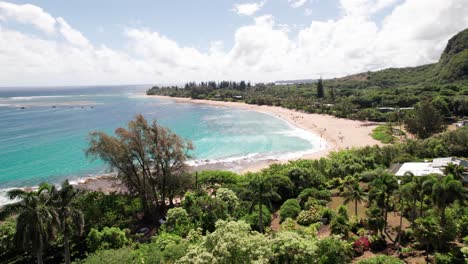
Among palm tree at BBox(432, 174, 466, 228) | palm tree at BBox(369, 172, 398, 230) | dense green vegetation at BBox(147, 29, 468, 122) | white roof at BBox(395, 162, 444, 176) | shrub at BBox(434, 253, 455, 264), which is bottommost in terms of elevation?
shrub at BBox(434, 253, 455, 264)

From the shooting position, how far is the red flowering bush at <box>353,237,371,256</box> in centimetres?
2367

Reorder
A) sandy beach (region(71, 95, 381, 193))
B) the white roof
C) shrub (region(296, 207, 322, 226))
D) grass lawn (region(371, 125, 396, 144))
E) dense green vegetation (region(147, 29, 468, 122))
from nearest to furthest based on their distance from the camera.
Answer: shrub (region(296, 207, 322, 226))
the white roof
sandy beach (region(71, 95, 381, 193))
grass lawn (region(371, 125, 396, 144))
dense green vegetation (region(147, 29, 468, 122))

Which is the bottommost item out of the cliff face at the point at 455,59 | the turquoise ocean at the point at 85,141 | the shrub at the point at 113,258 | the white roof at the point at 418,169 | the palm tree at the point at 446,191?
the turquoise ocean at the point at 85,141

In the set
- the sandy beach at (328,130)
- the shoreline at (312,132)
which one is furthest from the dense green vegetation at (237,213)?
the sandy beach at (328,130)

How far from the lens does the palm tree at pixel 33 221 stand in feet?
59.0

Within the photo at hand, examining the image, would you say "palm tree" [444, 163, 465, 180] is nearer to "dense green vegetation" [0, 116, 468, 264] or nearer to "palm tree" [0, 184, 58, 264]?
"dense green vegetation" [0, 116, 468, 264]

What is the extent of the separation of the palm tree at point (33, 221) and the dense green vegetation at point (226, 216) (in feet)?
0.21

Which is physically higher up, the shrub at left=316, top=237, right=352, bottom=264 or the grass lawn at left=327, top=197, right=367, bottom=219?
the shrub at left=316, top=237, right=352, bottom=264

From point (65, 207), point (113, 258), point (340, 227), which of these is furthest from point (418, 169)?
point (65, 207)

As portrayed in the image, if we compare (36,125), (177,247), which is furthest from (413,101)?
(36,125)

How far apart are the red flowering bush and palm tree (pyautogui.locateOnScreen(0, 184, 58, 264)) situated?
23.0 m

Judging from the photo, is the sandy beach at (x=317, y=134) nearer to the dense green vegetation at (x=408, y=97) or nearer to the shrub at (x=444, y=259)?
the dense green vegetation at (x=408, y=97)

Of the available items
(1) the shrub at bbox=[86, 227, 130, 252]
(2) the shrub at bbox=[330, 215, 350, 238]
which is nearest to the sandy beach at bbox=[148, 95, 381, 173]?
(2) the shrub at bbox=[330, 215, 350, 238]

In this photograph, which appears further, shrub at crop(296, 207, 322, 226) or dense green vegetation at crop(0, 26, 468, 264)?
shrub at crop(296, 207, 322, 226)
